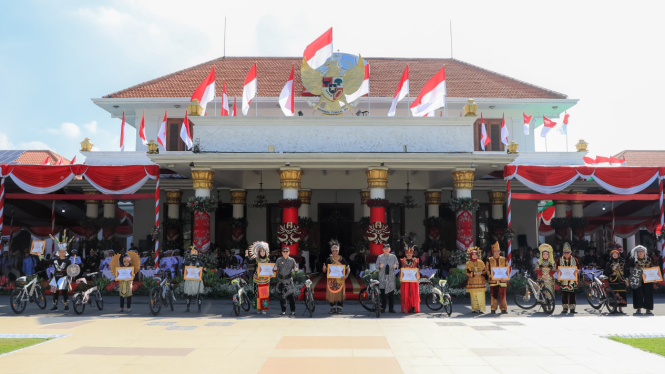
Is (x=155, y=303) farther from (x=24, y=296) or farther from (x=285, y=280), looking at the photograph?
(x=24, y=296)

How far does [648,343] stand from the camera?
26.8 feet

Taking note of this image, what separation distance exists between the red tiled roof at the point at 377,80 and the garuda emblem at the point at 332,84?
5811 millimetres

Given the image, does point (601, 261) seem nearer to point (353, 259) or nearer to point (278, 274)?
point (353, 259)

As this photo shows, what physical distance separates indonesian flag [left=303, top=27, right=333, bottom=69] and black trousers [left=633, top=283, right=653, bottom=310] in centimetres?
1121

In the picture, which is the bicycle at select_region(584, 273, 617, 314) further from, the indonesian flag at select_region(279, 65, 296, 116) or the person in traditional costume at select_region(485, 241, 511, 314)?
the indonesian flag at select_region(279, 65, 296, 116)

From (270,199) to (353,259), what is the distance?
544 centimetres

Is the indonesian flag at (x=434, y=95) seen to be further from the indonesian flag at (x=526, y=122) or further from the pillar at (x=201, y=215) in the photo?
the pillar at (x=201, y=215)

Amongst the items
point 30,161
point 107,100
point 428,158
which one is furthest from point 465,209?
point 30,161

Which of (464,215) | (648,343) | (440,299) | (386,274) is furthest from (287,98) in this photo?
(648,343)

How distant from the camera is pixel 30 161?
2781 cm

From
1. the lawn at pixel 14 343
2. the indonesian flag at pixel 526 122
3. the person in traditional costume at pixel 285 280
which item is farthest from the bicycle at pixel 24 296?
the indonesian flag at pixel 526 122

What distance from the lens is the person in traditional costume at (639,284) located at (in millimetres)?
11930

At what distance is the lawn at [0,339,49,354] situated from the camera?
7.79m

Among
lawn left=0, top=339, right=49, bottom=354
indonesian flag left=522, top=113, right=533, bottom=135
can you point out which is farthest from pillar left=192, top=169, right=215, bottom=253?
indonesian flag left=522, top=113, right=533, bottom=135
